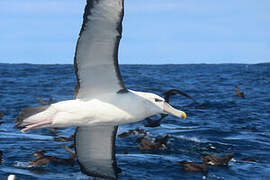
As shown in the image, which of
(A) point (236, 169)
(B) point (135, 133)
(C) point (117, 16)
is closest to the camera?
(C) point (117, 16)

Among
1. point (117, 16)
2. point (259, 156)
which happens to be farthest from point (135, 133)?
point (117, 16)

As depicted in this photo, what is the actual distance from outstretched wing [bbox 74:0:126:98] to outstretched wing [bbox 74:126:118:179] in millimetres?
1114

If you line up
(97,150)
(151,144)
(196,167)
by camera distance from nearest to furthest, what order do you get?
(97,150)
(196,167)
(151,144)

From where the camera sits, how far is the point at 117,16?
21.4 ft

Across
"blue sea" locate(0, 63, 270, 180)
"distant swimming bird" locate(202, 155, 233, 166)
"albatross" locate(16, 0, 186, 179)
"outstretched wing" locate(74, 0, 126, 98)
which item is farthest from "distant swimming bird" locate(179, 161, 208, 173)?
"outstretched wing" locate(74, 0, 126, 98)

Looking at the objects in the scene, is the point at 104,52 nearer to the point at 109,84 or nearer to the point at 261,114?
the point at 109,84

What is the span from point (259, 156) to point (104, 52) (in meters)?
8.87

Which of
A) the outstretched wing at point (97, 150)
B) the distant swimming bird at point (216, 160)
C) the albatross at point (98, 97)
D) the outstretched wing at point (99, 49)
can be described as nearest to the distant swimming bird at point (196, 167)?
the distant swimming bird at point (216, 160)

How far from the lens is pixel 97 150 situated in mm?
8719

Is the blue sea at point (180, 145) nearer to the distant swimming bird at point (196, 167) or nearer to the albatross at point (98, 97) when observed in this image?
the distant swimming bird at point (196, 167)

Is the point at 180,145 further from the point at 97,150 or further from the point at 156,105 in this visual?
the point at 156,105

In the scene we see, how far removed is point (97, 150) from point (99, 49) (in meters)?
2.51

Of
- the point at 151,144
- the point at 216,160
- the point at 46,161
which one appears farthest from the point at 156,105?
the point at 151,144

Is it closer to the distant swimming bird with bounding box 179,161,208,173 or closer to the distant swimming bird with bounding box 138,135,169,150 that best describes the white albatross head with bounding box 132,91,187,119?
the distant swimming bird with bounding box 179,161,208,173
